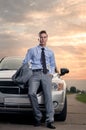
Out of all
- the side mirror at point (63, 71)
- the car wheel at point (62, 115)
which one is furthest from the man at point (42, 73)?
the side mirror at point (63, 71)

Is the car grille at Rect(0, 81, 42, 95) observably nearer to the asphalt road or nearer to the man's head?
the asphalt road

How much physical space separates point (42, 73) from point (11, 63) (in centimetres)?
202

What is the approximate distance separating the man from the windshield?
1546 millimetres

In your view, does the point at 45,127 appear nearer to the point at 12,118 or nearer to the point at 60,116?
the point at 60,116

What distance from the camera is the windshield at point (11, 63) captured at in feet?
39.7

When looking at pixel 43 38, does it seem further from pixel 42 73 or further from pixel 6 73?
pixel 6 73

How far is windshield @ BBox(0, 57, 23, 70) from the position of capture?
39.7 ft

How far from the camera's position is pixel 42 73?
10508 millimetres

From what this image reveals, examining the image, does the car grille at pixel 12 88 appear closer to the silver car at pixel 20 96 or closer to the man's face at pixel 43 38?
the silver car at pixel 20 96

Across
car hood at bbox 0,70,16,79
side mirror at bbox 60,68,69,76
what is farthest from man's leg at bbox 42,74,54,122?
side mirror at bbox 60,68,69,76

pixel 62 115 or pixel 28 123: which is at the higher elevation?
pixel 62 115

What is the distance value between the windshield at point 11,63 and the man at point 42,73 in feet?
5.07

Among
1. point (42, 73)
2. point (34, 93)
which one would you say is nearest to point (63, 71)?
point (42, 73)

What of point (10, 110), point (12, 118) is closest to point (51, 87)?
point (10, 110)
